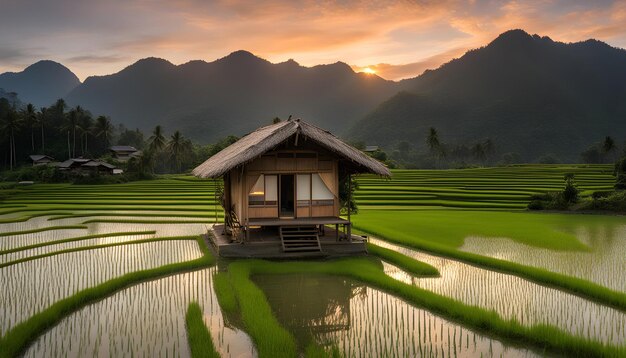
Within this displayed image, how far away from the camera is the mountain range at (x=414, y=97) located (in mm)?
101312

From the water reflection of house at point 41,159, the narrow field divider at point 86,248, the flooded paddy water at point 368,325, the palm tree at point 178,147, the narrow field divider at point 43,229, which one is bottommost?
the flooded paddy water at point 368,325

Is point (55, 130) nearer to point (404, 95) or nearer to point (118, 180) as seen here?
point (118, 180)

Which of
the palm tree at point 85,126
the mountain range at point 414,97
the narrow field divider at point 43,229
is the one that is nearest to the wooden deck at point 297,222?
the narrow field divider at point 43,229

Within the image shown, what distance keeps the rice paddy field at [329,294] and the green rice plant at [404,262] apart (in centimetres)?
7

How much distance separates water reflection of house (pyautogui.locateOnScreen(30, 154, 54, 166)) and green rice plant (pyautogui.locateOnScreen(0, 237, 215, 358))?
204 ft

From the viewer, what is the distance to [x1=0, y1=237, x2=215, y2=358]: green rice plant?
7.50 meters

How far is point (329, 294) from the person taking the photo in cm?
1047

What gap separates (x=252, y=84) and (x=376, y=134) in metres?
69.2

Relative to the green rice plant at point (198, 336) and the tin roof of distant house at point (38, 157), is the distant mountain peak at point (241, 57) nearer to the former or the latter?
the tin roof of distant house at point (38, 157)

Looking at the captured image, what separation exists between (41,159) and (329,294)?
224 ft

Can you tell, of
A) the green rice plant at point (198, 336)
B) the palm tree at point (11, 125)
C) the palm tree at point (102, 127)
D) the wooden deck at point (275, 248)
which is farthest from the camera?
the palm tree at point (102, 127)

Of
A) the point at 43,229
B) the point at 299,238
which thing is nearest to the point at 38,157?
the point at 43,229

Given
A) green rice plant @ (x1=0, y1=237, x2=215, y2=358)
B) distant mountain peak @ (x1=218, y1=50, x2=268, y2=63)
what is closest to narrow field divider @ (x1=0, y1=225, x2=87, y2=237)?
green rice plant @ (x1=0, y1=237, x2=215, y2=358)

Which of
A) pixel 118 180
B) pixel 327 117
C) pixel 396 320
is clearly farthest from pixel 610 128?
pixel 396 320
